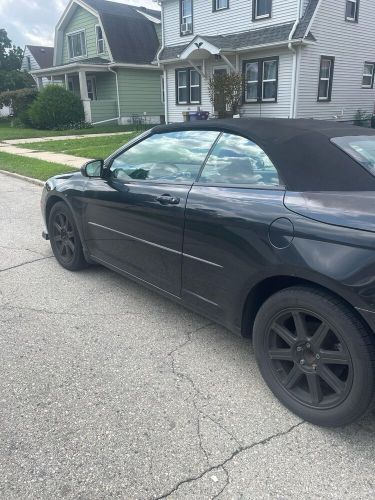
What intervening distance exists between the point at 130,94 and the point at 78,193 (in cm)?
2386

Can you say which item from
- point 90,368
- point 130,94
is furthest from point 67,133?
point 90,368

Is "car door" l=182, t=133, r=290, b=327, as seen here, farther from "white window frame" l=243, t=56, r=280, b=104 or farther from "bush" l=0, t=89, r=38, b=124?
"bush" l=0, t=89, r=38, b=124

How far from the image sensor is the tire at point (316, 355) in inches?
81.6

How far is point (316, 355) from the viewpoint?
89.8 inches

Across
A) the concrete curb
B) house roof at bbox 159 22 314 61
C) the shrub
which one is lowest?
the concrete curb

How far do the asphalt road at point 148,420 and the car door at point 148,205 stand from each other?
494mm

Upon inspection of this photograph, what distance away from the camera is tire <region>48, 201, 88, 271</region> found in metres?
4.38

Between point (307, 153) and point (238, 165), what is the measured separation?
0.46m

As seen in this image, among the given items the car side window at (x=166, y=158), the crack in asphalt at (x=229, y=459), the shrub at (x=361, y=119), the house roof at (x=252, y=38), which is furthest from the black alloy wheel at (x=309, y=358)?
the shrub at (x=361, y=119)

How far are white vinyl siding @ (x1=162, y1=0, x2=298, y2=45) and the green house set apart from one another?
19.3 ft

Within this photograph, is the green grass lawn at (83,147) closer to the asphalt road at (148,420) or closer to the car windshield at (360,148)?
the asphalt road at (148,420)

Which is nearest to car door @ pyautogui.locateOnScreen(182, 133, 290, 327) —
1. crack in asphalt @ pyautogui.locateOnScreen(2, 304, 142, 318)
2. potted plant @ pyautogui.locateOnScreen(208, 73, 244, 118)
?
crack in asphalt @ pyautogui.locateOnScreen(2, 304, 142, 318)

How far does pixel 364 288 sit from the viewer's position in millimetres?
1971

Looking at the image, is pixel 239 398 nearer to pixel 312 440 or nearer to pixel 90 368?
pixel 312 440
